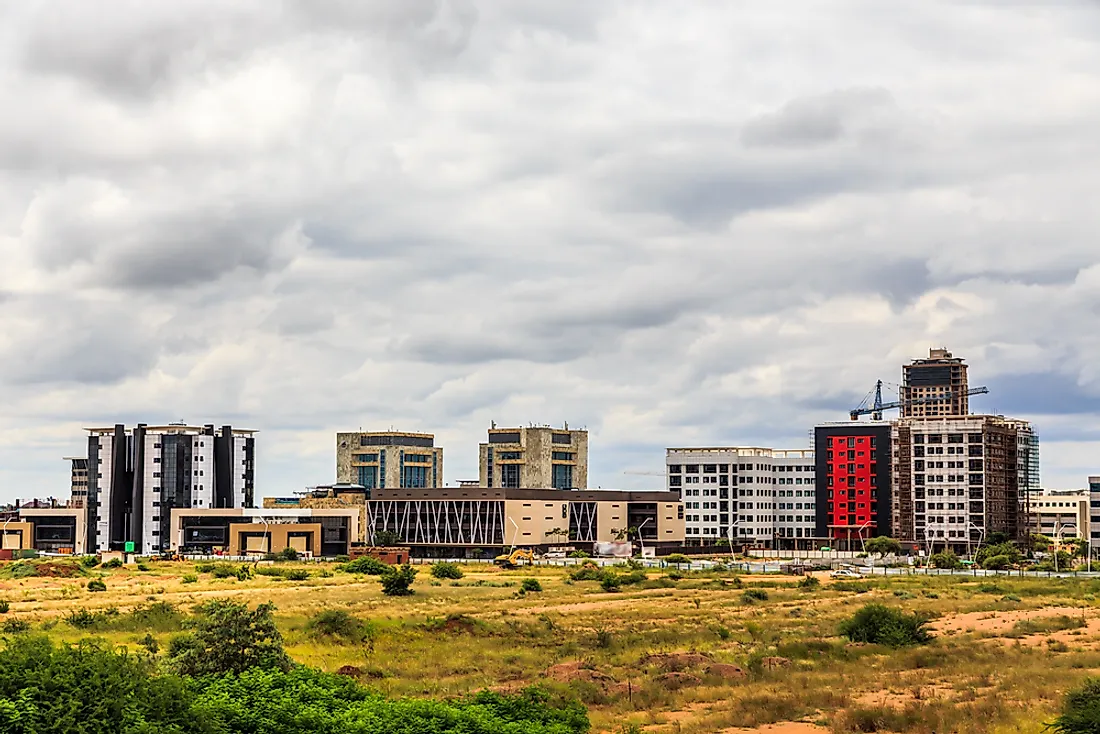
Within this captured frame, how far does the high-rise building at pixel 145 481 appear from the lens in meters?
182

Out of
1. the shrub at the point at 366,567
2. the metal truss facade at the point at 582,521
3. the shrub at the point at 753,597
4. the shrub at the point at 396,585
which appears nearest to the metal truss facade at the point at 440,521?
the metal truss facade at the point at 582,521

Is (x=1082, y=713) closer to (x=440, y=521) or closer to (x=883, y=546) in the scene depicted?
(x=883, y=546)

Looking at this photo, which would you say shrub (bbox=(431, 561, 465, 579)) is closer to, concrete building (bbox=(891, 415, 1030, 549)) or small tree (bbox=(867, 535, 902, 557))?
small tree (bbox=(867, 535, 902, 557))

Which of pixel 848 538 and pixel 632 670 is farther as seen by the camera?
pixel 848 538

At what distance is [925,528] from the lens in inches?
7392

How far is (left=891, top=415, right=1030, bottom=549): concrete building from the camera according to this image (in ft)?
604

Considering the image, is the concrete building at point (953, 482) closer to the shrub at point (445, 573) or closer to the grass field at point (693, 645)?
the grass field at point (693, 645)

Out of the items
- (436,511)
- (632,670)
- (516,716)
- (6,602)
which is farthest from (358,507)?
(516,716)

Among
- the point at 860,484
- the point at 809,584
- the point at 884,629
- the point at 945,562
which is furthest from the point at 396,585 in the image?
the point at 860,484

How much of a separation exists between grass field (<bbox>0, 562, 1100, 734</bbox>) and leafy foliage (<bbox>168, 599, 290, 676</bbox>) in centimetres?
506

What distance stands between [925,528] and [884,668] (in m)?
149

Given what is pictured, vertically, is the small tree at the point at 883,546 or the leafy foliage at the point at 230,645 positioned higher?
the leafy foliage at the point at 230,645

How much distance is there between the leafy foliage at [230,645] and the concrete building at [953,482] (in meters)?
163

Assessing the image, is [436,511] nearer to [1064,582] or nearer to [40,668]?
[1064,582]
